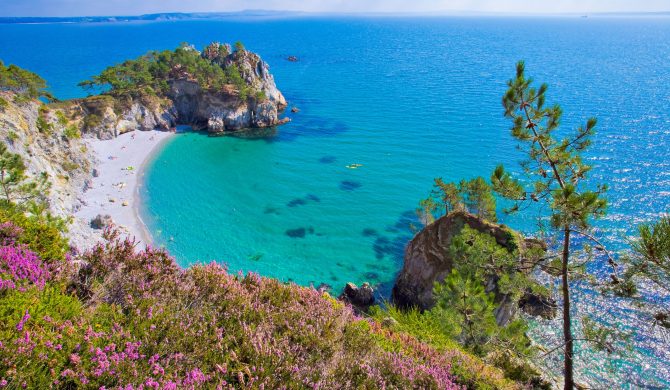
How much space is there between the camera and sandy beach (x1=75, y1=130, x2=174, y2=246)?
3791cm

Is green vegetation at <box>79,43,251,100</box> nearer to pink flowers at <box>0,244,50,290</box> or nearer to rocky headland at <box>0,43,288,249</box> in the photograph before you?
rocky headland at <box>0,43,288,249</box>

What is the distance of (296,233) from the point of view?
3934cm

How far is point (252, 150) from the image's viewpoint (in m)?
60.3

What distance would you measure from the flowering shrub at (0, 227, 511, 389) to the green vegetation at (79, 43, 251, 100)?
61383 mm

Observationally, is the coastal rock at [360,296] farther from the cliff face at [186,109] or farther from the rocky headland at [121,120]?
the cliff face at [186,109]

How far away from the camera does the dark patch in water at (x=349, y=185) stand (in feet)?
161

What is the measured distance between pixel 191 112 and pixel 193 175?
2351 cm

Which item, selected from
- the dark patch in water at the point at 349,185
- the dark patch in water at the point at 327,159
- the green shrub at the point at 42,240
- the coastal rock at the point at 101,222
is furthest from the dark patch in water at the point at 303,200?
the green shrub at the point at 42,240

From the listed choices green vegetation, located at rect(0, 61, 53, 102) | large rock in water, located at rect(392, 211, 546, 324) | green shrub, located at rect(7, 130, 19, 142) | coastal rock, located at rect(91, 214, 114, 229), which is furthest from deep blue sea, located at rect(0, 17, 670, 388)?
green vegetation, located at rect(0, 61, 53, 102)

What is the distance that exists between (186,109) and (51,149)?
2951 cm

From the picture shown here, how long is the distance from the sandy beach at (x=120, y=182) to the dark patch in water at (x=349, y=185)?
2446 cm

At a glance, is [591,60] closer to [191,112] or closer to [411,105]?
[411,105]

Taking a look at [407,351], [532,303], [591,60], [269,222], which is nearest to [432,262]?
[532,303]

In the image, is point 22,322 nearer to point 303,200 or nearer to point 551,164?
point 551,164
